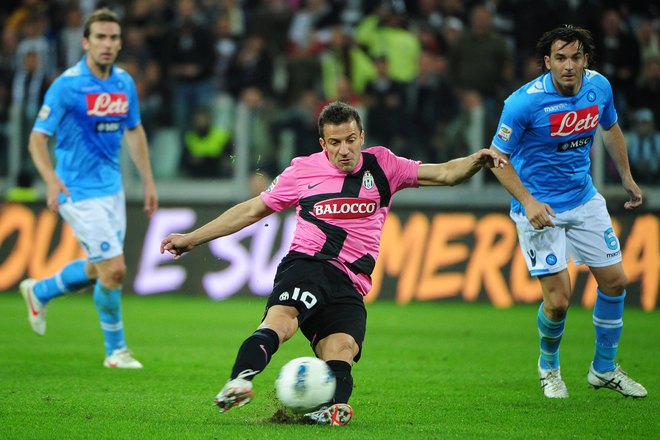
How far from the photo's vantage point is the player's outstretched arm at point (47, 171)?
9.09 meters

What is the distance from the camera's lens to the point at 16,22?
754 inches

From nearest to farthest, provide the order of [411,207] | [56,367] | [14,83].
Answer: [56,367], [411,207], [14,83]

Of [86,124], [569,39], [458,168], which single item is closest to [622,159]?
[569,39]

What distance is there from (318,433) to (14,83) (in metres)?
12.9

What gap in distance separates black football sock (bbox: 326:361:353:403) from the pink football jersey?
0.68m

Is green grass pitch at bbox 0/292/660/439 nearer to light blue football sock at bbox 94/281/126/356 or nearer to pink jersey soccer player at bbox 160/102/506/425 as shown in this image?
light blue football sock at bbox 94/281/126/356

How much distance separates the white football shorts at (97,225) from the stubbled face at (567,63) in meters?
3.99

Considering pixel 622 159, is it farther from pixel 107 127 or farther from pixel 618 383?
pixel 107 127

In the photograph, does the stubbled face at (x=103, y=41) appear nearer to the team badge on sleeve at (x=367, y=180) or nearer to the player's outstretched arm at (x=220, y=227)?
the player's outstretched arm at (x=220, y=227)

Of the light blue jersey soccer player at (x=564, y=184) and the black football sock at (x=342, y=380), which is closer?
the black football sock at (x=342, y=380)

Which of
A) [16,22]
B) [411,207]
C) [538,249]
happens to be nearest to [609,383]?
[538,249]

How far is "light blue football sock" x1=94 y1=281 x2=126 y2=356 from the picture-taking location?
9312 millimetres

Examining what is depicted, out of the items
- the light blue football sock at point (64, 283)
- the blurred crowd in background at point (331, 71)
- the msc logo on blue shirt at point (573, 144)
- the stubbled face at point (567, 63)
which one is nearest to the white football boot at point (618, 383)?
the msc logo on blue shirt at point (573, 144)

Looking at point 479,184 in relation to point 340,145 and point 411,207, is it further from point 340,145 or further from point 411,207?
point 340,145
